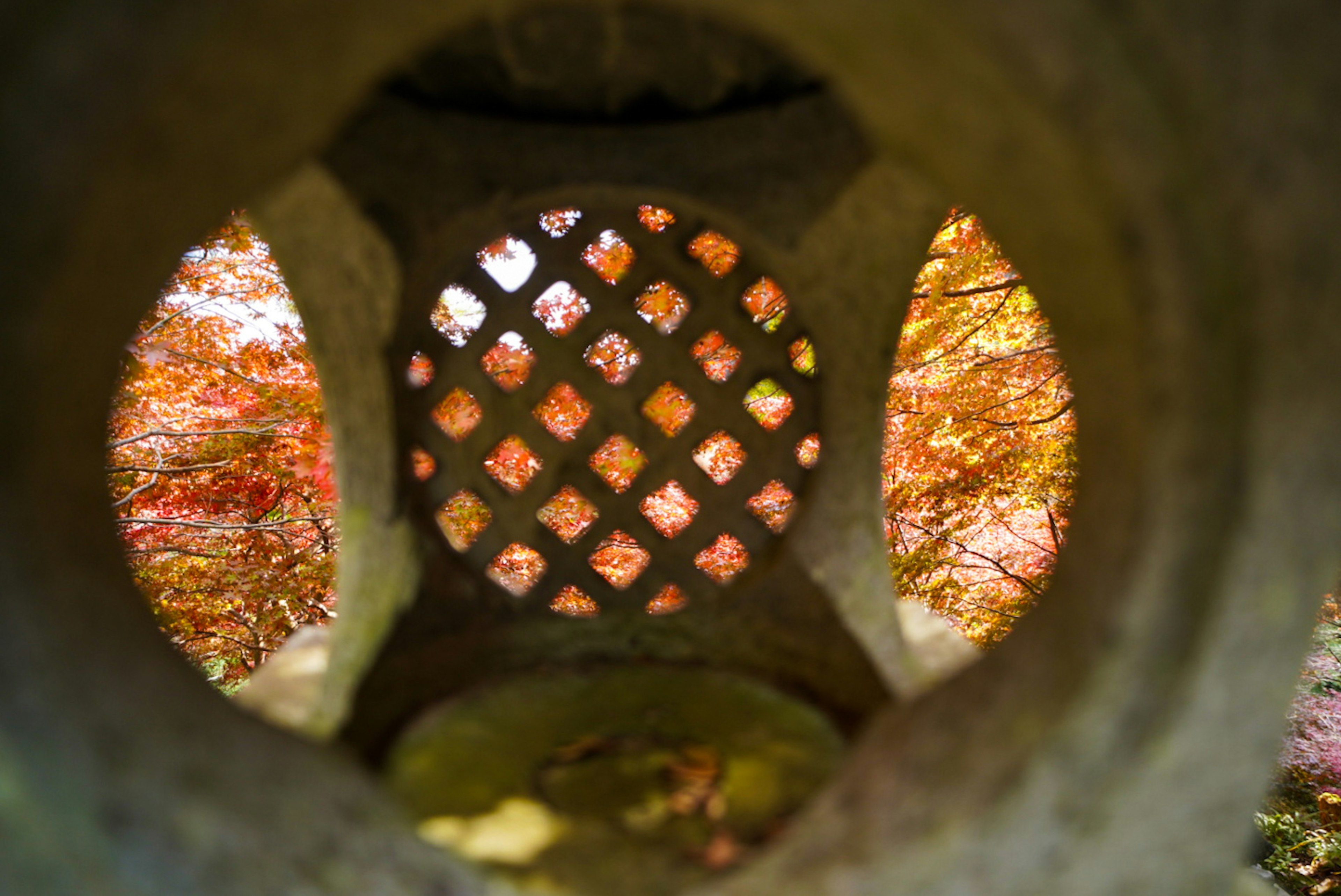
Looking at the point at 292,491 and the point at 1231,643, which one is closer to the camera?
the point at 1231,643

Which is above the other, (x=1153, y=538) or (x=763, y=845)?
(x=1153, y=538)

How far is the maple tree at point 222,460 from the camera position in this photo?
369 centimetres

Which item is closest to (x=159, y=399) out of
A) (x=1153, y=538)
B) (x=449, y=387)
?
(x=449, y=387)

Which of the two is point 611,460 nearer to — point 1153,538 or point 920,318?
point 920,318

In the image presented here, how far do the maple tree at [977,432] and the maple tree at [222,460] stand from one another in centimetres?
317

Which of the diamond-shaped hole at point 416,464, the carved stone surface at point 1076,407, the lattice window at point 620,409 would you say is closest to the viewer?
the carved stone surface at point 1076,407

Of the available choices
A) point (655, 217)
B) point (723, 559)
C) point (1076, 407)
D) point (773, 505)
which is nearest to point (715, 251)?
point (655, 217)

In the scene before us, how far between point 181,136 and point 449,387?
4.35 feet

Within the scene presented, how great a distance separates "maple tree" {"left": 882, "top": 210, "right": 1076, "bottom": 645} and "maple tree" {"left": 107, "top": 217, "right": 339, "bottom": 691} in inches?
125

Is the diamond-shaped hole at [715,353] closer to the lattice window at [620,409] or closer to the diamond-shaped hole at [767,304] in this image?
the diamond-shaped hole at [767,304]

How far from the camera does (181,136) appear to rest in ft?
2.56

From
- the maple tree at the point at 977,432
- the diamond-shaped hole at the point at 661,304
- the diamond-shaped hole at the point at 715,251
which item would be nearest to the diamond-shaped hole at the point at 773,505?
the maple tree at the point at 977,432

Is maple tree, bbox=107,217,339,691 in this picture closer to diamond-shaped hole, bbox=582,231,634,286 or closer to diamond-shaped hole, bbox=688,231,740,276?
diamond-shaped hole, bbox=582,231,634,286

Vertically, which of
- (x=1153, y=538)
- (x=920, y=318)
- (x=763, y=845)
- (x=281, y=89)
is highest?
(x=920, y=318)
